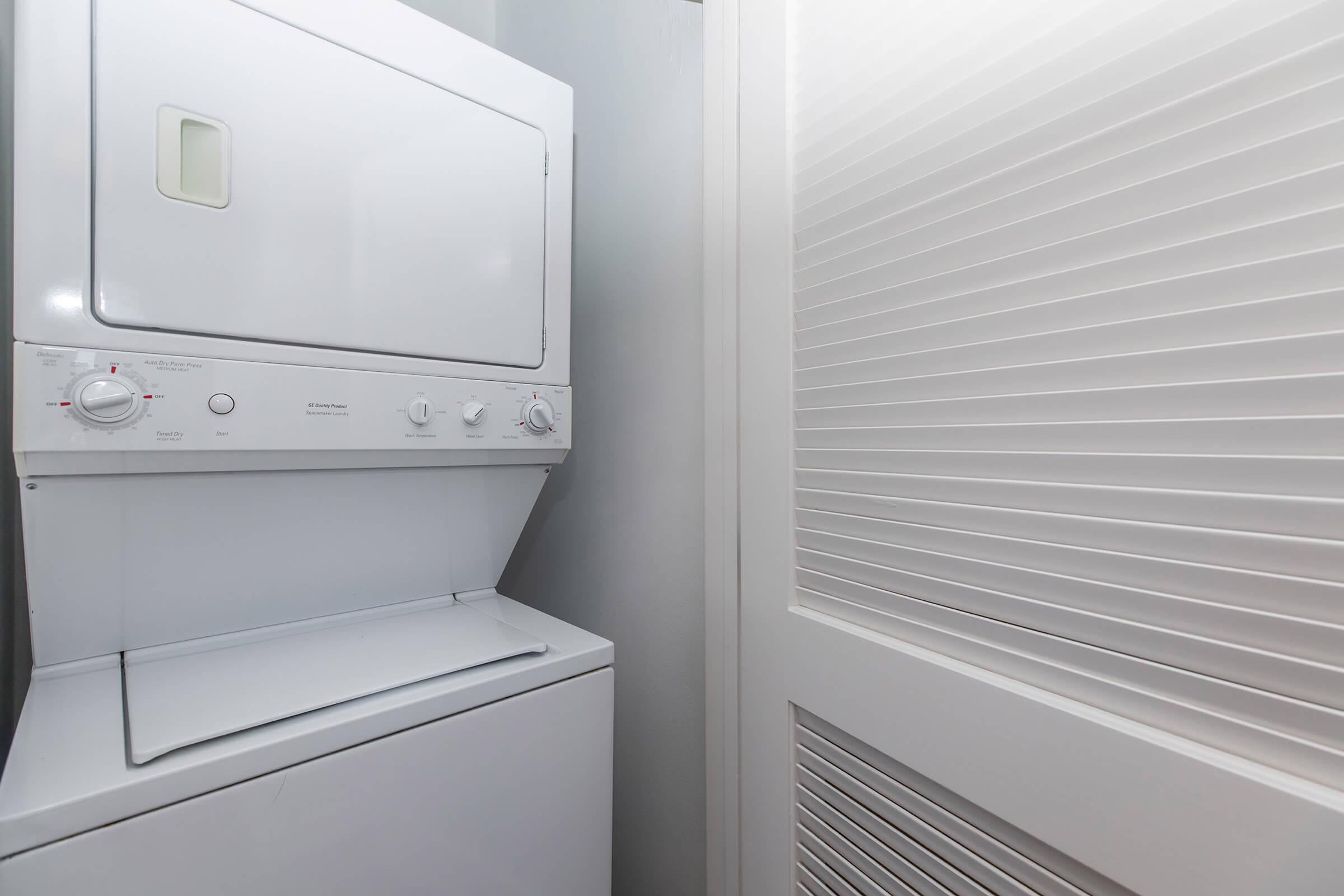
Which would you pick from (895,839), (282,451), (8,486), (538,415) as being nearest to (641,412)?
(538,415)

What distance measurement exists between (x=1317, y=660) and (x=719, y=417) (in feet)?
2.67

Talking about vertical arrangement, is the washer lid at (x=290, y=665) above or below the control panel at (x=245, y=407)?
below

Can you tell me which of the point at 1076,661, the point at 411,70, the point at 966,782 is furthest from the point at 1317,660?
the point at 411,70

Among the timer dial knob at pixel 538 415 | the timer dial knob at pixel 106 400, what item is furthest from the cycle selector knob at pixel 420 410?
the timer dial knob at pixel 106 400

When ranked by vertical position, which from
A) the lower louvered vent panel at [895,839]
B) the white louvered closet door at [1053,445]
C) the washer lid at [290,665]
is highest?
the white louvered closet door at [1053,445]

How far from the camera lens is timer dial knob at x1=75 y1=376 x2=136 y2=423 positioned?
2.38ft

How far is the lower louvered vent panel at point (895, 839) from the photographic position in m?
0.67

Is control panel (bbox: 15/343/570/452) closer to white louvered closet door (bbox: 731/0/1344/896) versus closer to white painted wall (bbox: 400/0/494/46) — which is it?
white louvered closet door (bbox: 731/0/1344/896)

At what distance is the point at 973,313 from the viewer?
73 cm

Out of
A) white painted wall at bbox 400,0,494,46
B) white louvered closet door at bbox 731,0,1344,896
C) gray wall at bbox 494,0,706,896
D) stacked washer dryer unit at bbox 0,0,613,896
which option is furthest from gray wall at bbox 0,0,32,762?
white louvered closet door at bbox 731,0,1344,896

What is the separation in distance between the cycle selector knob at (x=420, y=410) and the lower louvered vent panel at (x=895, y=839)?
31.7 inches

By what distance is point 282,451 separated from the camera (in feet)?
2.92

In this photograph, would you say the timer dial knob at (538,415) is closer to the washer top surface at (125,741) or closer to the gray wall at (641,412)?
the gray wall at (641,412)

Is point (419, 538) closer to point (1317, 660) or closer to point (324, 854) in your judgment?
point (324, 854)
